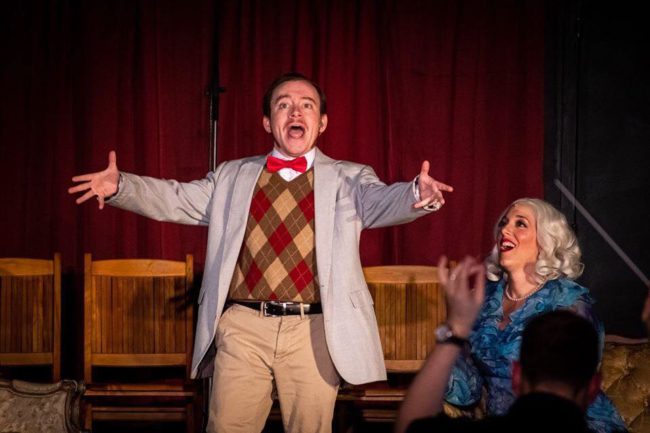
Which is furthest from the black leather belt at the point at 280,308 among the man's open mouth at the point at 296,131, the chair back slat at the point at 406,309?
the chair back slat at the point at 406,309

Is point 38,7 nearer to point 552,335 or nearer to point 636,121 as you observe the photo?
point 636,121

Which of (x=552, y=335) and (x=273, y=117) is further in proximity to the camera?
(x=273, y=117)

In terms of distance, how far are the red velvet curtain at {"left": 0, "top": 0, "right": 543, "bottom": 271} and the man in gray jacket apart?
66.2 inches

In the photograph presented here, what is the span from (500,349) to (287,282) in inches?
30.4

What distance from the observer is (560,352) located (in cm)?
142

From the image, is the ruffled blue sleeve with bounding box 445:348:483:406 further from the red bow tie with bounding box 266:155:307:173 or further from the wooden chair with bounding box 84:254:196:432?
the wooden chair with bounding box 84:254:196:432

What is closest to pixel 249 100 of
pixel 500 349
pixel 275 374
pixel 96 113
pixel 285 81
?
pixel 96 113

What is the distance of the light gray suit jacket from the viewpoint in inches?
111

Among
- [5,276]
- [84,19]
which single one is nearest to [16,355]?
[5,276]

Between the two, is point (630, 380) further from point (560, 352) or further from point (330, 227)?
point (560, 352)

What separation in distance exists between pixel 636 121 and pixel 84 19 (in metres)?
3.17

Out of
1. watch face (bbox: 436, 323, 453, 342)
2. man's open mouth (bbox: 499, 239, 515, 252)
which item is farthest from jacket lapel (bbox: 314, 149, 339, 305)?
watch face (bbox: 436, 323, 453, 342)

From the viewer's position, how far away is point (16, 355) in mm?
4102

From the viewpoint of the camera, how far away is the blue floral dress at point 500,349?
9.25 ft
